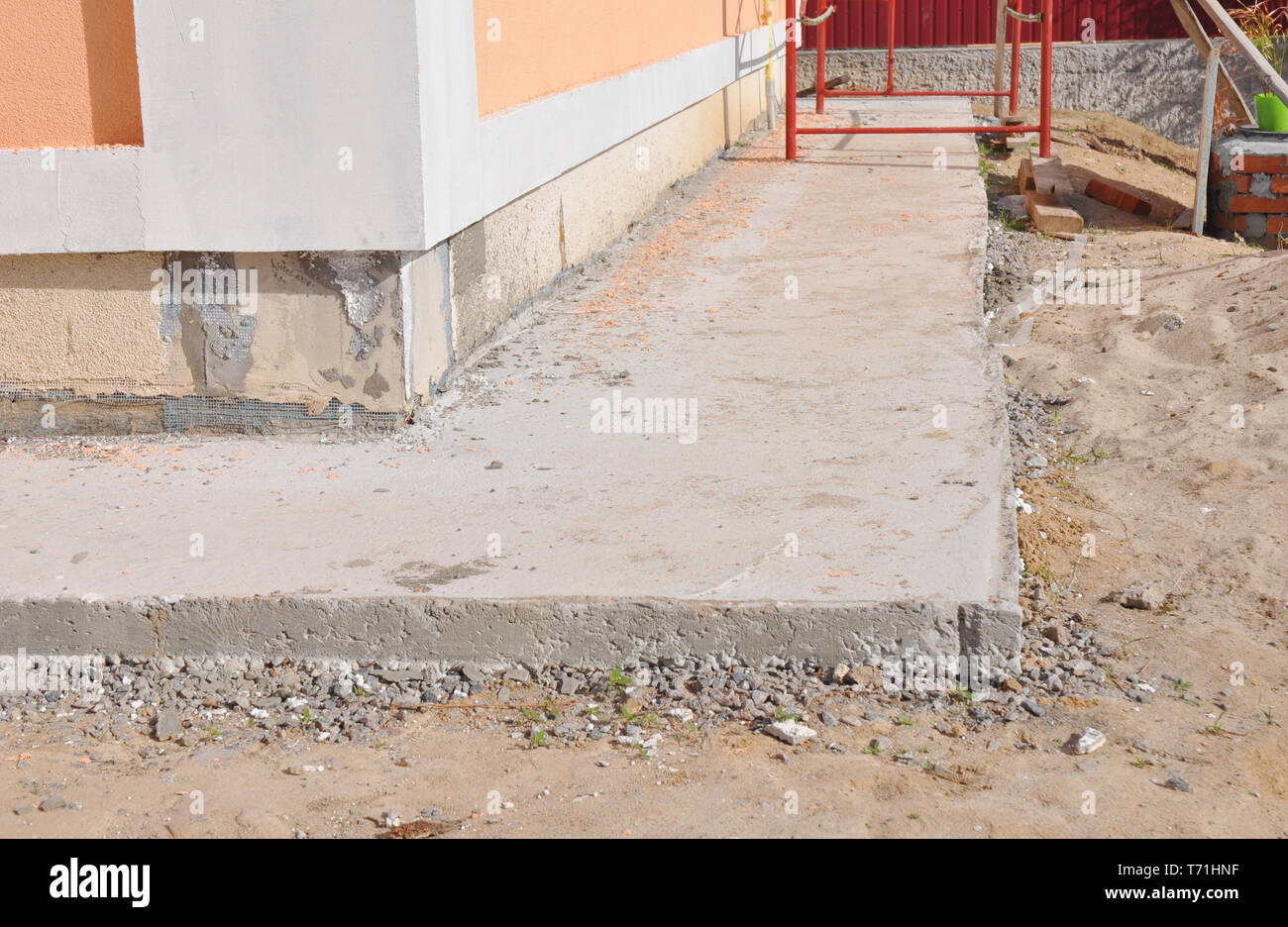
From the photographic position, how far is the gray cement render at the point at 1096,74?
48.7 ft

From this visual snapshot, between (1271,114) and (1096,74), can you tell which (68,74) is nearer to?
(1271,114)

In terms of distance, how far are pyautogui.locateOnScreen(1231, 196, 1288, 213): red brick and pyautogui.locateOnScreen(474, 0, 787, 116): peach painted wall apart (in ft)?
12.3

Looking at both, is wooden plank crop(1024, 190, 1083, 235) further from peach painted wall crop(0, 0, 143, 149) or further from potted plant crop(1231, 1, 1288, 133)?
peach painted wall crop(0, 0, 143, 149)

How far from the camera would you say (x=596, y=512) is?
3.55 m

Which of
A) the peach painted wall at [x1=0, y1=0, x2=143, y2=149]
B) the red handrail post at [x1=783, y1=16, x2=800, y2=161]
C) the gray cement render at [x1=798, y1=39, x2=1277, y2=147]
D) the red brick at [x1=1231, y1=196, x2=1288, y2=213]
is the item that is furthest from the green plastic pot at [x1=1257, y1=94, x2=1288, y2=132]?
the peach painted wall at [x1=0, y1=0, x2=143, y2=149]

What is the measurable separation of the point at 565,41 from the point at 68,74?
2474 millimetres

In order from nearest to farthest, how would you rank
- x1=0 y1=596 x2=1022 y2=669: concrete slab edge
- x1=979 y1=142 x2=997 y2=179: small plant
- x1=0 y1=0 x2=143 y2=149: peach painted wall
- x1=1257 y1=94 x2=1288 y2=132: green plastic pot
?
x1=0 y1=596 x2=1022 y2=669: concrete slab edge < x1=0 y1=0 x2=143 y2=149: peach painted wall < x1=1257 y1=94 x2=1288 y2=132: green plastic pot < x1=979 y1=142 x2=997 y2=179: small plant

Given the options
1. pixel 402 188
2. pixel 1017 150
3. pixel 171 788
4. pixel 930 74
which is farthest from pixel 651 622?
pixel 930 74

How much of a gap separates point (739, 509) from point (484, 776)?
1138 millimetres

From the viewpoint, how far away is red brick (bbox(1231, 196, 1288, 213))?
8.78m

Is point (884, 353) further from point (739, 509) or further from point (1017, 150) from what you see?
point (1017, 150)

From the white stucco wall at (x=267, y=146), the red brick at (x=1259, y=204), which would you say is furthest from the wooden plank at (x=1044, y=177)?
the white stucco wall at (x=267, y=146)

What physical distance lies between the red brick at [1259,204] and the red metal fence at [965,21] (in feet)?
21.8

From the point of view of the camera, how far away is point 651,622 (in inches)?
118
